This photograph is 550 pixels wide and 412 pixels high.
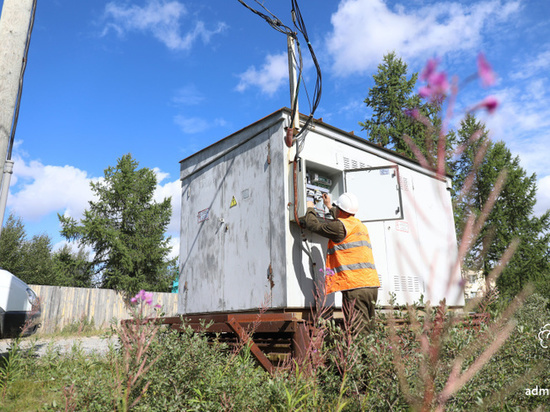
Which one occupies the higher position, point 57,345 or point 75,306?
point 75,306

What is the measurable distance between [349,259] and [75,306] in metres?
14.6

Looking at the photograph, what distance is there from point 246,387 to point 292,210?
8.79 feet

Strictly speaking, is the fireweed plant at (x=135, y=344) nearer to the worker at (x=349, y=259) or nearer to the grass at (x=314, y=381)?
the grass at (x=314, y=381)

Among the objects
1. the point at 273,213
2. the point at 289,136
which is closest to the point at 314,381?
the point at 273,213

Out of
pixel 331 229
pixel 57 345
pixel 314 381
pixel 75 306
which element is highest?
pixel 331 229

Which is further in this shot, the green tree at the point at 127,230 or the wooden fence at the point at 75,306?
the green tree at the point at 127,230

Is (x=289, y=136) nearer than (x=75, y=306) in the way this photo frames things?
Yes

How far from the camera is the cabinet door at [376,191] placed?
5816 mm

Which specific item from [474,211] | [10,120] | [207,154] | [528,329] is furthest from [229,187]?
[474,211]

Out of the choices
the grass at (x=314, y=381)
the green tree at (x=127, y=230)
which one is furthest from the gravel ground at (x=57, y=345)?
the green tree at (x=127, y=230)

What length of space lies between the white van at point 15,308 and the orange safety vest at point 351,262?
4410 mm

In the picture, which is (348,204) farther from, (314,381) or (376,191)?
(314,381)

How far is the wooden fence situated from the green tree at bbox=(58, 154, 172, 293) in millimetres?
2745

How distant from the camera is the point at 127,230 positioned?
21641 millimetres
